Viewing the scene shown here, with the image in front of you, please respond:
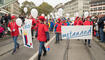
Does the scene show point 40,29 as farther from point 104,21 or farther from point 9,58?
point 104,21

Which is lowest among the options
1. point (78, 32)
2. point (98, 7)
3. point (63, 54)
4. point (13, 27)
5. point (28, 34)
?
point (63, 54)

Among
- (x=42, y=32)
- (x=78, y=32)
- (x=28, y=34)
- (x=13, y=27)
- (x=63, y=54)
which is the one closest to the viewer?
(x=42, y=32)

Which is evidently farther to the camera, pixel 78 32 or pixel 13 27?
pixel 78 32

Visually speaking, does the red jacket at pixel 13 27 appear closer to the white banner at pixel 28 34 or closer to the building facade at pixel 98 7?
the white banner at pixel 28 34

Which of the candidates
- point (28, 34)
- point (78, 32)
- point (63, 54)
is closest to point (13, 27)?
point (28, 34)

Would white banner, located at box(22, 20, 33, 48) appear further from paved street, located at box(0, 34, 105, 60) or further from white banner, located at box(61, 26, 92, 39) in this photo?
white banner, located at box(61, 26, 92, 39)

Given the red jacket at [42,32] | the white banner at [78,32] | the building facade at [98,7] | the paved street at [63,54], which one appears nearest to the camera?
the red jacket at [42,32]

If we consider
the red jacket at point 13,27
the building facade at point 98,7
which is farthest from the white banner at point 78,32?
the building facade at point 98,7

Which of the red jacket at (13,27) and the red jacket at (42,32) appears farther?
the red jacket at (13,27)

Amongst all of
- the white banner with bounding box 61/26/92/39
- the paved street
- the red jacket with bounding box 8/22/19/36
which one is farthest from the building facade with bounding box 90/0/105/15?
the red jacket with bounding box 8/22/19/36

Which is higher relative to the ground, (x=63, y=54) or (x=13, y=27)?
(x=13, y=27)

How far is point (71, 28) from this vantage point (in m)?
8.34

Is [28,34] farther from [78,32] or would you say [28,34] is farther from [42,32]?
[78,32]

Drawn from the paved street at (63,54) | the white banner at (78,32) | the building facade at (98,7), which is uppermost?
the building facade at (98,7)
